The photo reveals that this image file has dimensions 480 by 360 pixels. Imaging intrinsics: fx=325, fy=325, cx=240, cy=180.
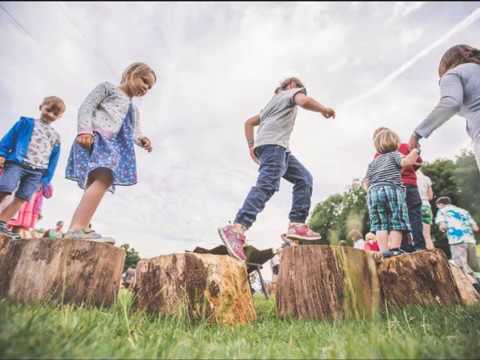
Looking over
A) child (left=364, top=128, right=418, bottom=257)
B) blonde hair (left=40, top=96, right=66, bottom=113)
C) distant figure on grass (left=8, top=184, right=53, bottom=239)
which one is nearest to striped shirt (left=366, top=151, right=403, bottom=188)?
child (left=364, top=128, right=418, bottom=257)

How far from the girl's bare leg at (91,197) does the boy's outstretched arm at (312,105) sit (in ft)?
6.47

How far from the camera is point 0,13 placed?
1.95m

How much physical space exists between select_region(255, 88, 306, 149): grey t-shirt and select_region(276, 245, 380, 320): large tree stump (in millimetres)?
1232

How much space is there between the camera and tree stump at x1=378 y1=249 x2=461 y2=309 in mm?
2736

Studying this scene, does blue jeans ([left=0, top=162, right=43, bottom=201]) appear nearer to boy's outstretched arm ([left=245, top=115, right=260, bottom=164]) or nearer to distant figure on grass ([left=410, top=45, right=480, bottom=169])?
boy's outstretched arm ([left=245, top=115, right=260, bottom=164])

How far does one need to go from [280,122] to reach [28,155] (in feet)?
9.09

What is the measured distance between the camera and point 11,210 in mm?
3438

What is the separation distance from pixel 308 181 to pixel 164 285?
6.60 ft

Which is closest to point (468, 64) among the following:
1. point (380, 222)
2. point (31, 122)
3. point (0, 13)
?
point (380, 222)

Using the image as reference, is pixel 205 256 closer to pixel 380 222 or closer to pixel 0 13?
pixel 0 13

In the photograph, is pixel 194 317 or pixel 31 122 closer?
pixel 194 317

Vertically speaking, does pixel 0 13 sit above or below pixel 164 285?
above

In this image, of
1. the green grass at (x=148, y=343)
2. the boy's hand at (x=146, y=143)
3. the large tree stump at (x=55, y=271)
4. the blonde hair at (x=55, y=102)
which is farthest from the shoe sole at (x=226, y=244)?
the blonde hair at (x=55, y=102)

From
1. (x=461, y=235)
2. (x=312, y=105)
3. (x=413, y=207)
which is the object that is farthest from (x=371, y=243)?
(x=312, y=105)
